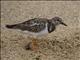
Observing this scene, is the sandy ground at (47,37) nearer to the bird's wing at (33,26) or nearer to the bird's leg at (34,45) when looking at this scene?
the bird's leg at (34,45)

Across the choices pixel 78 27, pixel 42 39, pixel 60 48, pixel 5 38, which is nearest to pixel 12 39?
pixel 5 38

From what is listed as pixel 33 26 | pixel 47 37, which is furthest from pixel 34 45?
pixel 47 37

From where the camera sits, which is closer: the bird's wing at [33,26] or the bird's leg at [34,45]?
Result: the bird's wing at [33,26]

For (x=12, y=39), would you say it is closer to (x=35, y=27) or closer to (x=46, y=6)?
(x=35, y=27)

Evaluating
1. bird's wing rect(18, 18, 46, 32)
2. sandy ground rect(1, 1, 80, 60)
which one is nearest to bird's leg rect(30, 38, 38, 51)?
sandy ground rect(1, 1, 80, 60)

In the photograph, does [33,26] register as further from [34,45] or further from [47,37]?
[47,37]

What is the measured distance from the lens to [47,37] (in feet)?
25.8

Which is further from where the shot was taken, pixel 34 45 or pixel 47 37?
pixel 47 37

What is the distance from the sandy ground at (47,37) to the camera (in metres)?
7.01

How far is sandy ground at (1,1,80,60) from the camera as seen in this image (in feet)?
23.0

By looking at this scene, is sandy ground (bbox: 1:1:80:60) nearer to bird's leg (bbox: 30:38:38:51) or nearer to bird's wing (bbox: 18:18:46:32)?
bird's leg (bbox: 30:38:38:51)

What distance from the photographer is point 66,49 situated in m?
7.28

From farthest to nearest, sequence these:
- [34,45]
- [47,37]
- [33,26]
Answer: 1. [47,37]
2. [34,45]
3. [33,26]

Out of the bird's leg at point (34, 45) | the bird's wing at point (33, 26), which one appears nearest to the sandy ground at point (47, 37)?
the bird's leg at point (34, 45)
